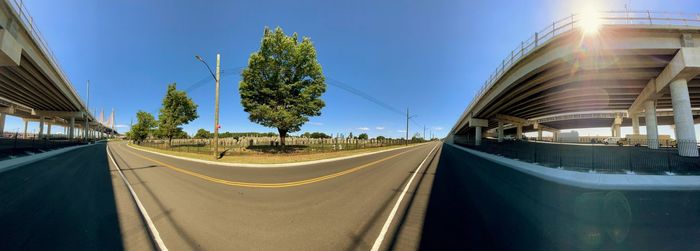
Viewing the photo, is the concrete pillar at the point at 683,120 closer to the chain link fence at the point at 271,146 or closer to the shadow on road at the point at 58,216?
the chain link fence at the point at 271,146

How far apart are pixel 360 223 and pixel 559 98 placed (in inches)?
1496

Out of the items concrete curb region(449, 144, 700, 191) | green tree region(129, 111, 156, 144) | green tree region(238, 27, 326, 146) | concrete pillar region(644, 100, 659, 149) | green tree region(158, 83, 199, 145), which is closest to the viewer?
concrete curb region(449, 144, 700, 191)

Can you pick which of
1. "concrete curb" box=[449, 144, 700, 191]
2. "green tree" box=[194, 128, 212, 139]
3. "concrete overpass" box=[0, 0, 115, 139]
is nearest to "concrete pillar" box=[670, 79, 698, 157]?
"concrete curb" box=[449, 144, 700, 191]

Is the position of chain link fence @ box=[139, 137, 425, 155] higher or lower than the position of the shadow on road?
higher

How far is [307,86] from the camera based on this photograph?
24.5m

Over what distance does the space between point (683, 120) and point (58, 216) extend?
99.6 feet

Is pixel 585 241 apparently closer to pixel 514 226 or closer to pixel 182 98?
pixel 514 226

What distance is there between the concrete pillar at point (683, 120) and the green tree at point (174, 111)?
191 feet

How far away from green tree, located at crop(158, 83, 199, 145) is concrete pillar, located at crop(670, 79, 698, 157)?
191 ft

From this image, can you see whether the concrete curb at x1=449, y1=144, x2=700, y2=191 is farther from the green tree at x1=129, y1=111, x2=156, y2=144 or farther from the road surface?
the green tree at x1=129, y1=111, x2=156, y2=144

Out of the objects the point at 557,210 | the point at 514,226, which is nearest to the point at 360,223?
the point at 514,226

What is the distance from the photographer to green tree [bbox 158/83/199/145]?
40.7 m

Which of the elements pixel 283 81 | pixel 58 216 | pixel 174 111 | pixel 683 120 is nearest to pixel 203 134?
pixel 174 111

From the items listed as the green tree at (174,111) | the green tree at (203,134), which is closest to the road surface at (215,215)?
the green tree at (174,111)
